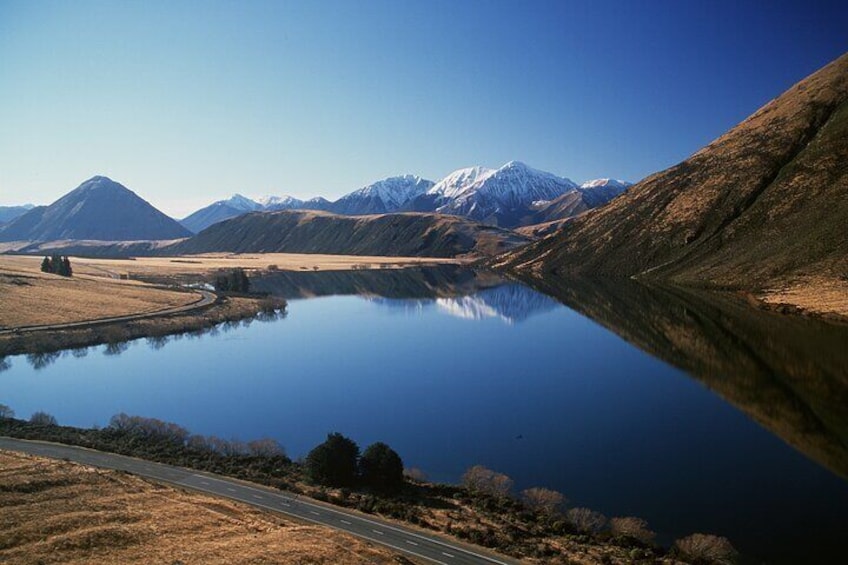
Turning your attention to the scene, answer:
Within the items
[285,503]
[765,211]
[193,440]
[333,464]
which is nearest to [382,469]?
[333,464]

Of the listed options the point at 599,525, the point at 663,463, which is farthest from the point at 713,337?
the point at 599,525

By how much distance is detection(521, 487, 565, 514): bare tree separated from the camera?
37.7 m

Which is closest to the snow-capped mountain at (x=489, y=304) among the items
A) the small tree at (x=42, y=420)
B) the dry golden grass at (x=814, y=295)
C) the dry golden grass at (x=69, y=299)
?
the dry golden grass at (x=814, y=295)

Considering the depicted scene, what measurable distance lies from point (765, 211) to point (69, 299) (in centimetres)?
18873

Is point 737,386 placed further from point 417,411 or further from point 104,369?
point 104,369

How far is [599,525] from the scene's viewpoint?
3503cm

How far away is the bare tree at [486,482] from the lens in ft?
134

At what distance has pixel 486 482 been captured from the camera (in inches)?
1649

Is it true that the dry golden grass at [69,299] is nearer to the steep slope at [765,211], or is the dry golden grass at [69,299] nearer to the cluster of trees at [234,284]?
the cluster of trees at [234,284]

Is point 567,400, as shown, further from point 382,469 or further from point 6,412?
point 6,412

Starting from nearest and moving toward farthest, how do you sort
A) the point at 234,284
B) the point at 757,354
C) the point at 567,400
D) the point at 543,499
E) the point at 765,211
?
1. the point at 543,499
2. the point at 567,400
3. the point at 757,354
4. the point at 765,211
5. the point at 234,284

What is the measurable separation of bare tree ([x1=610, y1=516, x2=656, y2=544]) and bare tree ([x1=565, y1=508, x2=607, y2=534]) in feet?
2.62

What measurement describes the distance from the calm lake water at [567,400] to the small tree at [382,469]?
472 cm

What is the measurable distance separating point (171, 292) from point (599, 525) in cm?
14342
